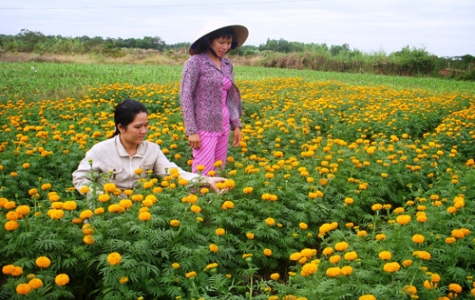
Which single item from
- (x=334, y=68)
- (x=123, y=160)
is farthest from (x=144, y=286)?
(x=334, y=68)

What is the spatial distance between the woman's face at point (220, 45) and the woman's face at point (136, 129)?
910 mm

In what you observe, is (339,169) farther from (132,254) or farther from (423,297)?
(132,254)

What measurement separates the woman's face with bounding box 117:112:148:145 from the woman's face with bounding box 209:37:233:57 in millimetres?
910

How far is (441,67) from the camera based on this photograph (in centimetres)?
2600

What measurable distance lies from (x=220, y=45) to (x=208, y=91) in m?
0.40

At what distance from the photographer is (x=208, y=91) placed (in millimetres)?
3604

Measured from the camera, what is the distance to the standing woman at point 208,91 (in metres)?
3.52

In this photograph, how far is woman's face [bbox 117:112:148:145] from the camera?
3.03 m

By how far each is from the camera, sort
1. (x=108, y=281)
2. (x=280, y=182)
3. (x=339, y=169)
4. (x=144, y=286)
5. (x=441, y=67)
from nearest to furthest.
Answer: (x=108, y=281) → (x=144, y=286) → (x=280, y=182) → (x=339, y=169) → (x=441, y=67)

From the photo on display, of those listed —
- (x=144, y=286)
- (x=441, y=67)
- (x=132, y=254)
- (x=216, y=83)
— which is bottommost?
(x=144, y=286)

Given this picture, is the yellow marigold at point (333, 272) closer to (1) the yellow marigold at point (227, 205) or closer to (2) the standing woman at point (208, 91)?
(1) the yellow marigold at point (227, 205)

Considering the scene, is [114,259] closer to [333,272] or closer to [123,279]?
[123,279]

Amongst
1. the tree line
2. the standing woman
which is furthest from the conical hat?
the tree line

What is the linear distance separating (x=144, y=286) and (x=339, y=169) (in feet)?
7.69
